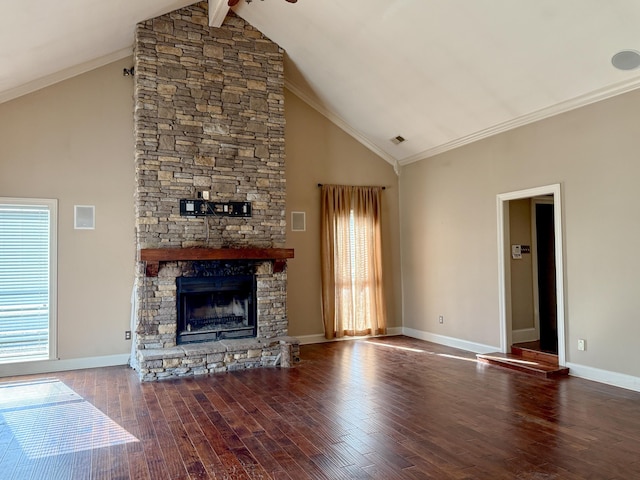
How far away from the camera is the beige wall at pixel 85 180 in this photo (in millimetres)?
5719

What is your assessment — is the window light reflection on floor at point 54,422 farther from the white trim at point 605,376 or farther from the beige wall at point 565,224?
the beige wall at point 565,224

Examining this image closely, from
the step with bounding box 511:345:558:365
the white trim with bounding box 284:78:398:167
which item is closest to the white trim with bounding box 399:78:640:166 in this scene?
the white trim with bounding box 284:78:398:167

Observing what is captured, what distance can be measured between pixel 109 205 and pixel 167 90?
5.49ft

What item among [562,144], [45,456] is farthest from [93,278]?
[562,144]

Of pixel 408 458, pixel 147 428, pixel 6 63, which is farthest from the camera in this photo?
pixel 6 63

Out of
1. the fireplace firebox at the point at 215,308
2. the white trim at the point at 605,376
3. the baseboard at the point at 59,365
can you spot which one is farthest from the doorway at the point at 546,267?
the baseboard at the point at 59,365

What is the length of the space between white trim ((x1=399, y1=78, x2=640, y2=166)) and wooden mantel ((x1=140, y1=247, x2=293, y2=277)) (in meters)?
2.94

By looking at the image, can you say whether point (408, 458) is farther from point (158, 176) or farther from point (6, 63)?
point (6, 63)

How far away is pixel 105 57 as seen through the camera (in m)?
6.06

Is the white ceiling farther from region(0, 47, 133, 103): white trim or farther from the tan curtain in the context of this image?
the tan curtain

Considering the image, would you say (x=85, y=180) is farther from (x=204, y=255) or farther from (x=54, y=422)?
(x=54, y=422)

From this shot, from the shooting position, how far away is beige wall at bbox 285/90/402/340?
24.0 feet

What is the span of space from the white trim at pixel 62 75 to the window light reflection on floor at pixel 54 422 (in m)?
3.44

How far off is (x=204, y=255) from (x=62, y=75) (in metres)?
2.93
